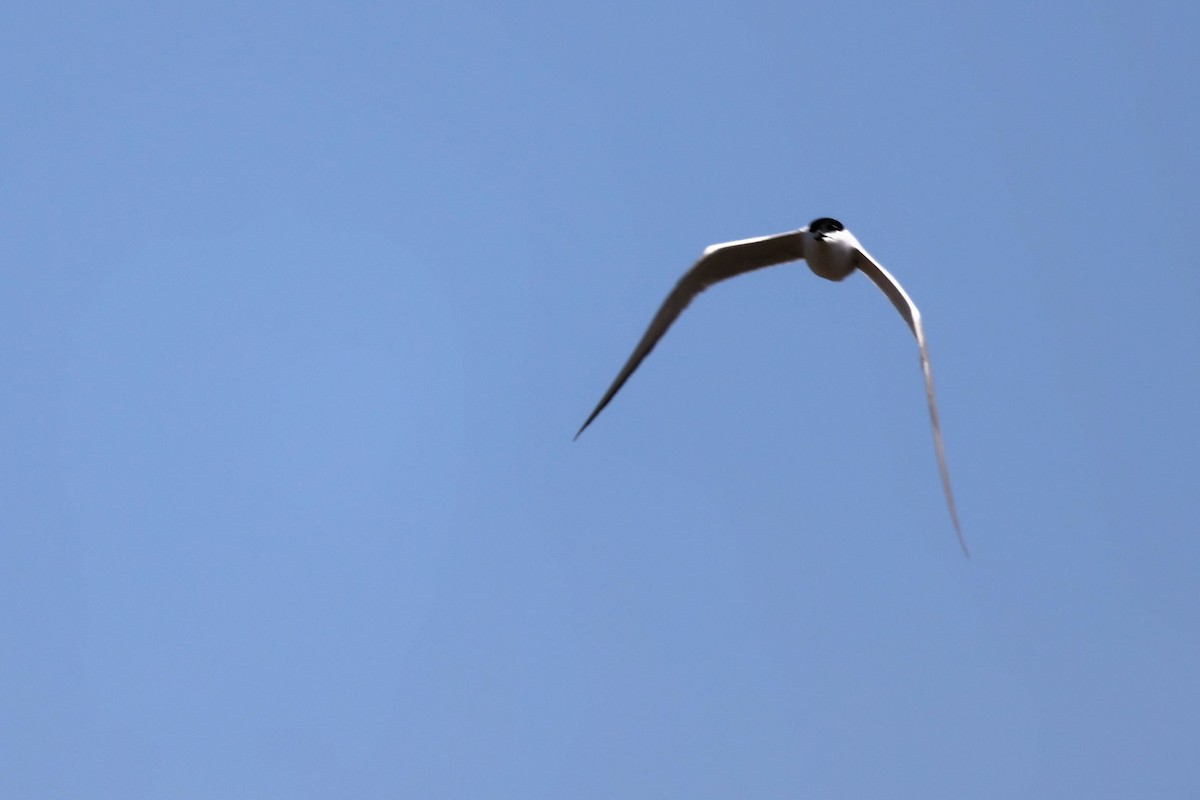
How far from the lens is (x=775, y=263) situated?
15.3 meters

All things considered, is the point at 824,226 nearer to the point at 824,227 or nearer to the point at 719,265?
the point at 824,227

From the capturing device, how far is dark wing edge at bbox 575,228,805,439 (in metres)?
14.9

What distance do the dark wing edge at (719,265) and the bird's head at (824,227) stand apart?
8.0 inches

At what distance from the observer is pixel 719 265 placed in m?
15.2

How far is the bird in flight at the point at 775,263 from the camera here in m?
14.3

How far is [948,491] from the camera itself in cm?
1017

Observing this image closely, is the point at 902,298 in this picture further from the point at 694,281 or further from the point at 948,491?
the point at 948,491

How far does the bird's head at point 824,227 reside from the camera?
14.4 m

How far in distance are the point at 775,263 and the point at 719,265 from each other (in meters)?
0.55

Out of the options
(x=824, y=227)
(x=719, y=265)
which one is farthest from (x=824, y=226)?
(x=719, y=265)

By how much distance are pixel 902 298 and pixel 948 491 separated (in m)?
4.19

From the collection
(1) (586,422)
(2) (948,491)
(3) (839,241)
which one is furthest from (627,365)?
(2) (948,491)

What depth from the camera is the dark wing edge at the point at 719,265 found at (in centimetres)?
1488

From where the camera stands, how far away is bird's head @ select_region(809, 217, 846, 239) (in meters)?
14.4
